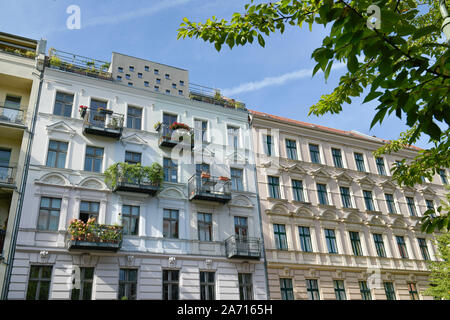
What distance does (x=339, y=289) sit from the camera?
72.6ft

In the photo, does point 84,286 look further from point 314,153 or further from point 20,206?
point 314,153

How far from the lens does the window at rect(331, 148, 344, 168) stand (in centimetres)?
2691

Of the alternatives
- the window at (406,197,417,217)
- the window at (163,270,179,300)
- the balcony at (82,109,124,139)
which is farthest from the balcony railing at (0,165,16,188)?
the window at (406,197,417,217)

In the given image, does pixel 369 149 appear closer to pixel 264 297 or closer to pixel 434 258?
pixel 434 258

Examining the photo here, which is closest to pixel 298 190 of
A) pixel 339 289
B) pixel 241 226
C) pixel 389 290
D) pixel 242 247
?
pixel 241 226

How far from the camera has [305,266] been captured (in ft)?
70.7

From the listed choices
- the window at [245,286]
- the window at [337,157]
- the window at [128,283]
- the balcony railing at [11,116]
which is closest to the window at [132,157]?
the balcony railing at [11,116]

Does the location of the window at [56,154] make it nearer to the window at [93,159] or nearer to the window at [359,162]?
the window at [93,159]

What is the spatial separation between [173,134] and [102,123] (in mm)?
3871

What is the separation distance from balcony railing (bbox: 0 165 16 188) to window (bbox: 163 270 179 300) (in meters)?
8.15

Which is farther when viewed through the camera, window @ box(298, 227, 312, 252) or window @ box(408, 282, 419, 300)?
window @ box(408, 282, 419, 300)

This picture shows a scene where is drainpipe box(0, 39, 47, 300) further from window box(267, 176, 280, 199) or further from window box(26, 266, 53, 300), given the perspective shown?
window box(267, 176, 280, 199)

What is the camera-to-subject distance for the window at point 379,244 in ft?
81.1

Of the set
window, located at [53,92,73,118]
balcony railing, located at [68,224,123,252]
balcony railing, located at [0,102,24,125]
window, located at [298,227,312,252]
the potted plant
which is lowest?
balcony railing, located at [68,224,123,252]
